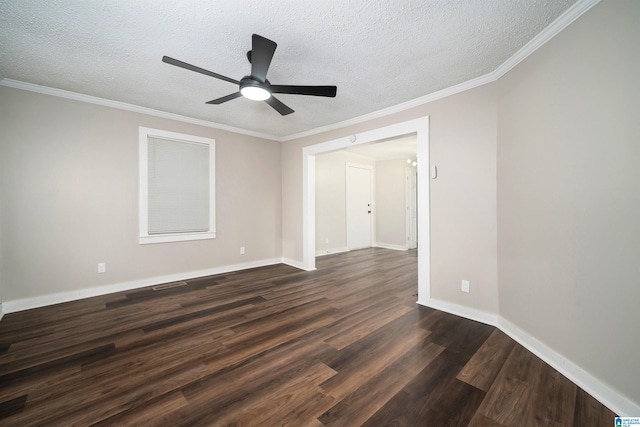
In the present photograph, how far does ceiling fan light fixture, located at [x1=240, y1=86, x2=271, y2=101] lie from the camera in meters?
2.04

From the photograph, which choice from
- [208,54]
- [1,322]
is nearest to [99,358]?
[1,322]

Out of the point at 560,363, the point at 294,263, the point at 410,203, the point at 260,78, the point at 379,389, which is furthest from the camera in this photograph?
the point at 410,203

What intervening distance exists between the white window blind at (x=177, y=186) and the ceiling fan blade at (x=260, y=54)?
8.54 feet

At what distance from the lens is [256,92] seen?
2.12 meters

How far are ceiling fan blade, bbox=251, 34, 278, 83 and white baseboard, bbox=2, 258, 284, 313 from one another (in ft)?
11.1

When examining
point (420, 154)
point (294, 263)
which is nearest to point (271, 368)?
point (420, 154)

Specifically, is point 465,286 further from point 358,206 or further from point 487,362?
point 358,206

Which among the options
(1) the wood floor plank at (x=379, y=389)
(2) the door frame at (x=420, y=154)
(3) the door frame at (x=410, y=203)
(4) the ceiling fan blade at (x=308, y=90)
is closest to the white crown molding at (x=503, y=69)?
(2) the door frame at (x=420, y=154)

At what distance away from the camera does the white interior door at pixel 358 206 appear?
21.5 ft

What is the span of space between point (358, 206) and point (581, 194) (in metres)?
5.19

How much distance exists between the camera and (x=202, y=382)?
5.47ft

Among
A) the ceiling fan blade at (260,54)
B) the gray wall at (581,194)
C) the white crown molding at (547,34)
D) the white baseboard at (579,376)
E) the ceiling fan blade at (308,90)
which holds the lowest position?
the white baseboard at (579,376)

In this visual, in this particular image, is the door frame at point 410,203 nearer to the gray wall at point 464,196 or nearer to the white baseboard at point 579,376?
the gray wall at point 464,196

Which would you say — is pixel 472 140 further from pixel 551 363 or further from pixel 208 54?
pixel 208 54
